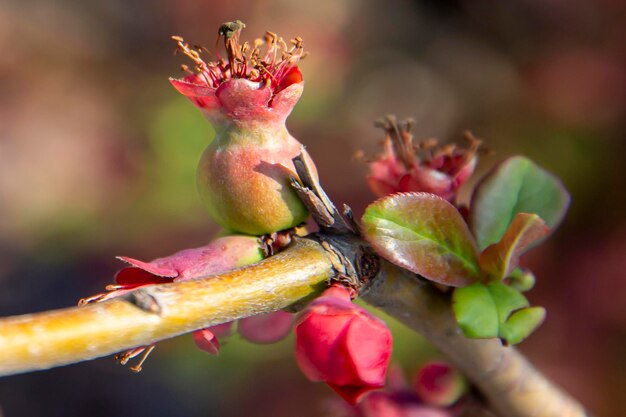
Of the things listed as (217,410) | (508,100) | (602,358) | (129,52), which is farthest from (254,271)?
(129,52)

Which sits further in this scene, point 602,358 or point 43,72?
point 43,72

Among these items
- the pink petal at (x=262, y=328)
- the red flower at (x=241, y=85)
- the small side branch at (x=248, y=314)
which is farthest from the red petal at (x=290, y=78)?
the pink petal at (x=262, y=328)

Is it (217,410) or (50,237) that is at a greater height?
(50,237)

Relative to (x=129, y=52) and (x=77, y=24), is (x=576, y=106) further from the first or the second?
(x=77, y=24)

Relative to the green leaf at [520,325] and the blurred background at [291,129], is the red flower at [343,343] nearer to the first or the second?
the green leaf at [520,325]

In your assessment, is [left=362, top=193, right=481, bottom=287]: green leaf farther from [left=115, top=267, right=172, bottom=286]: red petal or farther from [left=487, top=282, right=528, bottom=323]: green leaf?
[left=115, top=267, right=172, bottom=286]: red petal

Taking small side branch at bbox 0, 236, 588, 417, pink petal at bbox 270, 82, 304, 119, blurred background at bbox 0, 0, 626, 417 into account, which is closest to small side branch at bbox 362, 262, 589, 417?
small side branch at bbox 0, 236, 588, 417
